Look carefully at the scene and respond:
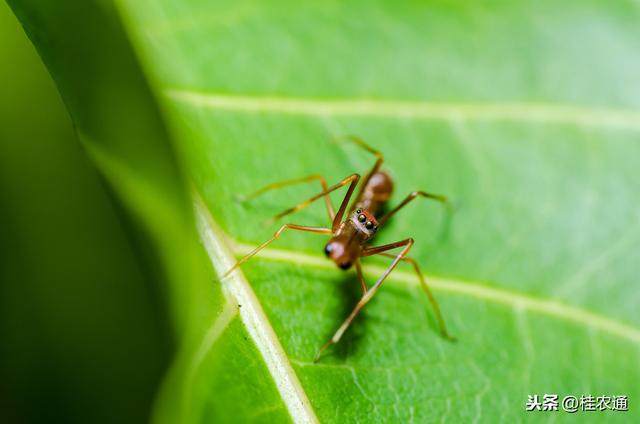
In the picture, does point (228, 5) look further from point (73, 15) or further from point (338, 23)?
point (73, 15)

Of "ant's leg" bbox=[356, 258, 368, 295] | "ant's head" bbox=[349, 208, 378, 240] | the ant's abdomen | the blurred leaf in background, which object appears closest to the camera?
the blurred leaf in background

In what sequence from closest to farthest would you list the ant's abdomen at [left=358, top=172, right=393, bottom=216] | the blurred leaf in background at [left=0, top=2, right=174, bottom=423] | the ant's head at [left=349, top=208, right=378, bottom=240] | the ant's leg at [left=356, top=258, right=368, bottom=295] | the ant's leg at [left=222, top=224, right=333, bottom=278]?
the blurred leaf in background at [left=0, top=2, right=174, bottom=423] → the ant's leg at [left=222, top=224, right=333, bottom=278] → the ant's leg at [left=356, top=258, right=368, bottom=295] → the ant's head at [left=349, top=208, right=378, bottom=240] → the ant's abdomen at [left=358, top=172, right=393, bottom=216]

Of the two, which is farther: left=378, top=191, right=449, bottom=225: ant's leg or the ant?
left=378, top=191, right=449, bottom=225: ant's leg

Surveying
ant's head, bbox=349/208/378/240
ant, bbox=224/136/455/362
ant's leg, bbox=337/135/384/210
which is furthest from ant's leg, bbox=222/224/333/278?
ant's leg, bbox=337/135/384/210

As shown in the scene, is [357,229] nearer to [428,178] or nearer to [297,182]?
[297,182]

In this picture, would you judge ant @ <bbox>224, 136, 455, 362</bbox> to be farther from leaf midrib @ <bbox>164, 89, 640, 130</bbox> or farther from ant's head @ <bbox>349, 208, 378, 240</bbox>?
leaf midrib @ <bbox>164, 89, 640, 130</bbox>

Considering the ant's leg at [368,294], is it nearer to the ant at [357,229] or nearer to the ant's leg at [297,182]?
the ant at [357,229]

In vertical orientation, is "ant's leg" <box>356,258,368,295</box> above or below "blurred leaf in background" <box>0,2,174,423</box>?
below

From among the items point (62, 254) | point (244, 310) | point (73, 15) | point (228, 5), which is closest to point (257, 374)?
point (244, 310)
